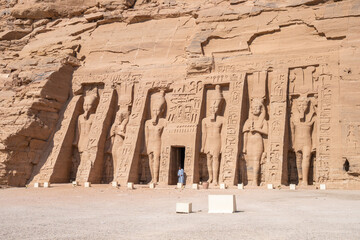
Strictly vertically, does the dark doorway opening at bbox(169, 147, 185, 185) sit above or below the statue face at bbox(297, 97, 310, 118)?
below

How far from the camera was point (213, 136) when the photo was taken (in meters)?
16.1

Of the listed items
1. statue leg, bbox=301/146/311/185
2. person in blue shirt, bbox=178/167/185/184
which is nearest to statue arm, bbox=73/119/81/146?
person in blue shirt, bbox=178/167/185/184

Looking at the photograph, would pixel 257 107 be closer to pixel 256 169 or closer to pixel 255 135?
pixel 255 135

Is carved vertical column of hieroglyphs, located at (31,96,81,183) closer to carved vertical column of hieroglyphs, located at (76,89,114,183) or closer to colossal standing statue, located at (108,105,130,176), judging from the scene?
carved vertical column of hieroglyphs, located at (76,89,114,183)

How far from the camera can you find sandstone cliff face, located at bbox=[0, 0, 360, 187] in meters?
14.5

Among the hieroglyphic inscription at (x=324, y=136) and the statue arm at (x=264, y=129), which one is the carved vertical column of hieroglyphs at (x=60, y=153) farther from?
the hieroglyphic inscription at (x=324, y=136)

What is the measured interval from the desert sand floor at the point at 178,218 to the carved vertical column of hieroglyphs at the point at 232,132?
3.50 m

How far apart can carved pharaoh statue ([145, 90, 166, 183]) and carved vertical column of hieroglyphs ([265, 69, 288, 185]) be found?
14.9ft

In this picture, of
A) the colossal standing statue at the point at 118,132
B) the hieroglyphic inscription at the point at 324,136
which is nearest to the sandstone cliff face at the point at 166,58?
the hieroglyphic inscription at the point at 324,136

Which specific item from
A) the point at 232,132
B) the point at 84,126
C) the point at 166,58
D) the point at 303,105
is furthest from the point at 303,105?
the point at 84,126

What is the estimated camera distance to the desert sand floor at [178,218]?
18.5 ft

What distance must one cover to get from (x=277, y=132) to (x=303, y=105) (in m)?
1.41

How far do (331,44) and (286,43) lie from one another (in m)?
1.77

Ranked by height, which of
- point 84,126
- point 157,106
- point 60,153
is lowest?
point 60,153
